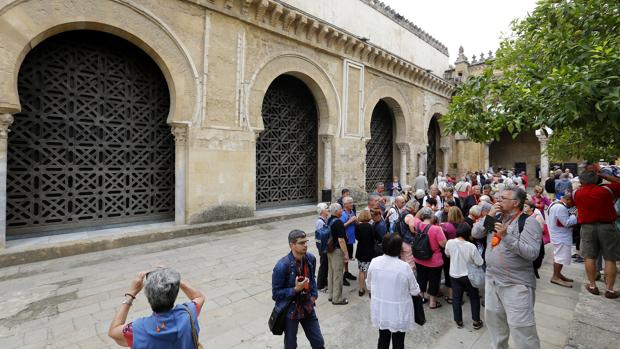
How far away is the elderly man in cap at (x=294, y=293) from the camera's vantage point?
240 centimetres

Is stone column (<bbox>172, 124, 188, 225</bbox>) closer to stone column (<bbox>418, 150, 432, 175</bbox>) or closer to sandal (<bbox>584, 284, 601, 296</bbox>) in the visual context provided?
sandal (<bbox>584, 284, 601, 296</bbox>)

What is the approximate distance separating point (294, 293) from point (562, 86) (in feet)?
9.30

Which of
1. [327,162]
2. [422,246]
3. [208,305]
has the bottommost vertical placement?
[208,305]

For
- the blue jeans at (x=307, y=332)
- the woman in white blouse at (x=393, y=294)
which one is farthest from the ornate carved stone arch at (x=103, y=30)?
the woman in white blouse at (x=393, y=294)

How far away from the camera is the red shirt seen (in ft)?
12.3

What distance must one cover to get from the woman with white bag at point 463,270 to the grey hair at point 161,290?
3.04 m

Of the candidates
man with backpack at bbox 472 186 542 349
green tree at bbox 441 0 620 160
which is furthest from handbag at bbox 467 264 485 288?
green tree at bbox 441 0 620 160

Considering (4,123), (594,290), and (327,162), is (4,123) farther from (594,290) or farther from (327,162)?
(594,290)

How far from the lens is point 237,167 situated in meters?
7.89

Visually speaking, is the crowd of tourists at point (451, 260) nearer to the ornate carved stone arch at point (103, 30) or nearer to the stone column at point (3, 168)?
the ornate carved stone arch at point (103, 30)

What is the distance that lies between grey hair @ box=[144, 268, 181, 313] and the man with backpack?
8.06ft

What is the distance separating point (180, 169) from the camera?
7.05m

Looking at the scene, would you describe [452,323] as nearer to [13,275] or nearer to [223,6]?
[13,275]

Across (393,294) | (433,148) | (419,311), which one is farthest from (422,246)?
(433,148)
